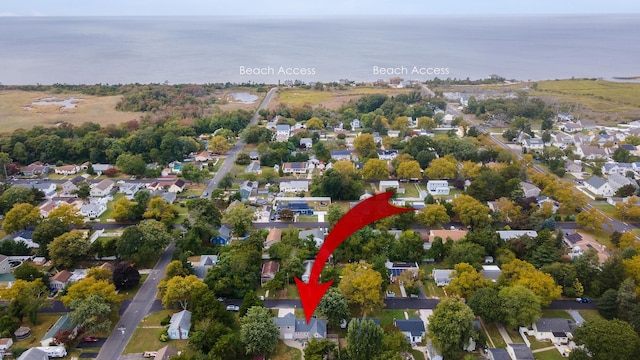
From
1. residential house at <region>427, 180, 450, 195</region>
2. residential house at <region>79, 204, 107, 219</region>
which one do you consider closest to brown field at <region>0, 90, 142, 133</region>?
residential house at <region>79, 204, 107, 219</region>

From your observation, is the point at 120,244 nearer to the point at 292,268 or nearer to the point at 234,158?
the point at 292,268

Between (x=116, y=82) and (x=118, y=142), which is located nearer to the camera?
(x=118, y=142)

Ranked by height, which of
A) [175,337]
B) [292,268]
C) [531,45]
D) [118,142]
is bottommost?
[175,337]

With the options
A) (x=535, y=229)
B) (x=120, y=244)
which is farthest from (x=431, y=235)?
(x=120, y=244)

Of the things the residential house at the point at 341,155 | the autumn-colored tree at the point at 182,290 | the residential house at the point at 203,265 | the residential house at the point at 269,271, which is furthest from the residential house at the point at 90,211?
the residential house at the point at 341,155

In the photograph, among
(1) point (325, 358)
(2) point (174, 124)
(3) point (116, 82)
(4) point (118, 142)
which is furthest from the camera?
(3) point (116, 82)

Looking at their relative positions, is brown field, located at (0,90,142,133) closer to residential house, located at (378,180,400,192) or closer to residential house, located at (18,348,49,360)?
residential house, located at (378,180,400,192)

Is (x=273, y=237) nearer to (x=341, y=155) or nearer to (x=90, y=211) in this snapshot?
(x=90, y=211)

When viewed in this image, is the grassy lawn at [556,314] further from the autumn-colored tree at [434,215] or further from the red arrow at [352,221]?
the red arrow at [352,221]
